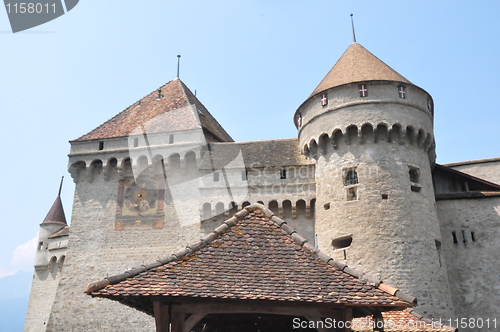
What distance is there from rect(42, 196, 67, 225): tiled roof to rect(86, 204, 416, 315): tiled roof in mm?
20932

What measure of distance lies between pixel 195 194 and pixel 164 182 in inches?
64.7

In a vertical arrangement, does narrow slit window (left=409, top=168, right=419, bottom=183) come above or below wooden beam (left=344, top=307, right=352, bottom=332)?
above

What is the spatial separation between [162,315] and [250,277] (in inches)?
48.4

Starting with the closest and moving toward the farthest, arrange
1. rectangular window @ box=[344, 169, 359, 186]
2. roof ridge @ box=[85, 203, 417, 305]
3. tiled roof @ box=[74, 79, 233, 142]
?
1. roof ridge @ box=[85, 203, 417, 305]
2. rectangular window @ box=[344, 169, 359, 186]
3. tiled roof @ box=[74, 79, 233, 142]

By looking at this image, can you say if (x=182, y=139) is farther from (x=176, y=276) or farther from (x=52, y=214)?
(x=176, y=276)

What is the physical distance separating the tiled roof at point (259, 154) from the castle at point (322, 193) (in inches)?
2.4

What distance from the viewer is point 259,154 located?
18.8m

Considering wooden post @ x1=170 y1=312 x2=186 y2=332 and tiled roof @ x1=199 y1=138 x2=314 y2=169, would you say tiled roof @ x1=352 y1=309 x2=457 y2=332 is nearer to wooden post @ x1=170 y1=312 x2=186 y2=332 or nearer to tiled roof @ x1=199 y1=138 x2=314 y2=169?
wooden post @ x1=170 y1=312 x2=186 y2=332

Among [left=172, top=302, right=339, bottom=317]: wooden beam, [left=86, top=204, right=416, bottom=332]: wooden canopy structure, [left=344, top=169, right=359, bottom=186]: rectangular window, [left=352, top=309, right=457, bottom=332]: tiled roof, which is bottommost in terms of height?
[left=352, top=309, right=457, bottom=332]: tiled roof

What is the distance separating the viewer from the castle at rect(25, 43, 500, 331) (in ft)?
50.1

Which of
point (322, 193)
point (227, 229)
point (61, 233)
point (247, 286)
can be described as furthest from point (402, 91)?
point (61, 233)

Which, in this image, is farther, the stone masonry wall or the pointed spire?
the pointed spire

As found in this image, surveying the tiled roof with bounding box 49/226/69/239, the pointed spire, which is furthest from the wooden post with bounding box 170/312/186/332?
the pointed spire

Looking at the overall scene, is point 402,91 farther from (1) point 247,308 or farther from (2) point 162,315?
(2) point 162,315
